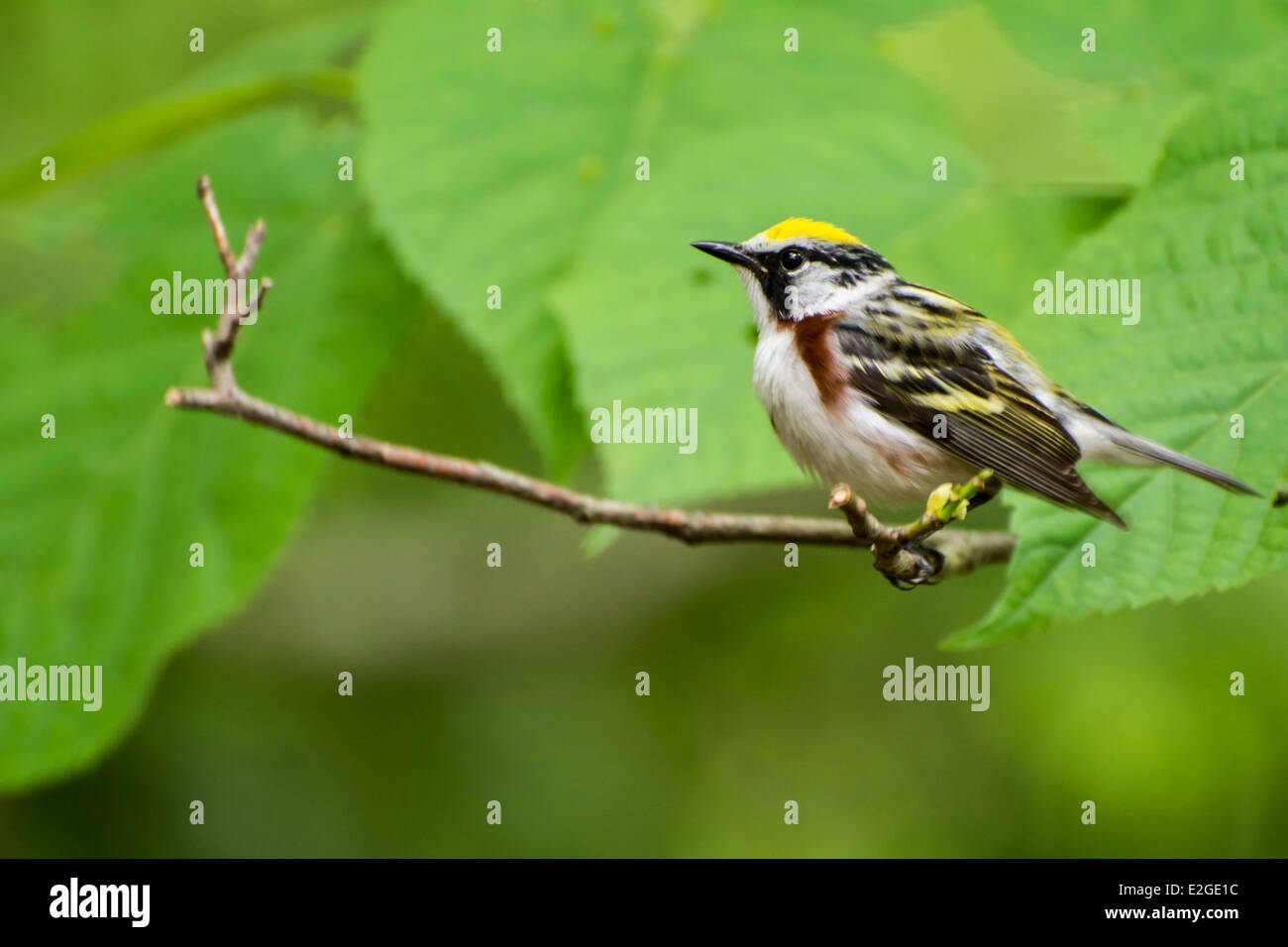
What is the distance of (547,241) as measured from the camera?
2.41m

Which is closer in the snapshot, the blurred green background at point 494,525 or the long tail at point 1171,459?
the long tail at point 1171,459

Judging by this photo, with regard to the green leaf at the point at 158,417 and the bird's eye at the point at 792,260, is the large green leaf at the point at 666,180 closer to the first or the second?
the bird's eye at the point at 792,260

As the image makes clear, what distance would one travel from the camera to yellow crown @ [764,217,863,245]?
2043mm

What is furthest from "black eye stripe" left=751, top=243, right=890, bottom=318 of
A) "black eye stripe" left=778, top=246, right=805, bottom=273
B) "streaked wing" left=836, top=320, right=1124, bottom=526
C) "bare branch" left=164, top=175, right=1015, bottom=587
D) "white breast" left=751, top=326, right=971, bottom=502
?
"bare branch" left=164, top=175, right=1015, bottom=587

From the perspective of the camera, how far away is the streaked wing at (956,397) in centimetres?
168

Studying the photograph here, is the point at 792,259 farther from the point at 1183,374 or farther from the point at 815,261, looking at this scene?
the point at 1183,374

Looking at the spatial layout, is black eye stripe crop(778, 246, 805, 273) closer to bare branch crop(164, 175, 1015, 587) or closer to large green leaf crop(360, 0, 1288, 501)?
large green leaf crop(360, 0, 1288, 501)

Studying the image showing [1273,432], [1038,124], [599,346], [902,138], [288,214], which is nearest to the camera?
[1273,432]

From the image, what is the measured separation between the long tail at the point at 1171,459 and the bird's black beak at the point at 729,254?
654 mm

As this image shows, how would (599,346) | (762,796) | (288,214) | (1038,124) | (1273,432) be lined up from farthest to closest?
(762,796) → (1038,124) → (288,214) → (599,346) → (1273,432)

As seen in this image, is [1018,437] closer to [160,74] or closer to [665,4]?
[665,4]

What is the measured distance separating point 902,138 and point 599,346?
2.54 feet

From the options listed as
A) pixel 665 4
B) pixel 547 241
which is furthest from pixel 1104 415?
pixel 665 4

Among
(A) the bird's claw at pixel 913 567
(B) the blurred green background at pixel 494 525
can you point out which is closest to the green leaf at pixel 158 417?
(B) the blurred green background at pixel 494 525
